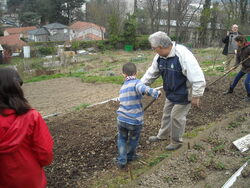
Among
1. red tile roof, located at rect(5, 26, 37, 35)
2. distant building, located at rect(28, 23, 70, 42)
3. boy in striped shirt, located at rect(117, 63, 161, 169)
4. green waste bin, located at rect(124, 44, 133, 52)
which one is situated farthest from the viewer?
Result: red tile roof, located at rect(5, 26, 37, 35)

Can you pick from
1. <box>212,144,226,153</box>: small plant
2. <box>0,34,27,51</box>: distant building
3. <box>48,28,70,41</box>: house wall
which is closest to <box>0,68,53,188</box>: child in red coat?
<box>212,144,226,153</box>: small plant

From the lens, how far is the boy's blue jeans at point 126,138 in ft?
11.2

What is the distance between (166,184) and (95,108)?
12.0 feet

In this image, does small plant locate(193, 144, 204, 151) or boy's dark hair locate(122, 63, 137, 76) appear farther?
small plant locate(193, 144, 204, 151)

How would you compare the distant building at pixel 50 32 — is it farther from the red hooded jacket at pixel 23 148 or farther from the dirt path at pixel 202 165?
the red hooded jacket at pixel 23 148

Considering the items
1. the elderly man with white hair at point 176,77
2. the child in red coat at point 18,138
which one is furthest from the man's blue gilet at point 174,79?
the child in red coat at point 18,138

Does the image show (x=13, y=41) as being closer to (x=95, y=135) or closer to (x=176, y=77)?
(x=95, y=135)

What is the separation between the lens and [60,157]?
4.08m

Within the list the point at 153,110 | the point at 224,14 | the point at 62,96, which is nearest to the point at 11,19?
the point at 224,14

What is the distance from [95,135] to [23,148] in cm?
274

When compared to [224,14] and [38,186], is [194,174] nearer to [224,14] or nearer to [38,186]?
[38,186]

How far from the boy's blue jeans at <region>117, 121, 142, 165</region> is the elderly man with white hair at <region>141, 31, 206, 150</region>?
62cm

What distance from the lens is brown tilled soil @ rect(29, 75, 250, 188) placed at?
3.66 metres

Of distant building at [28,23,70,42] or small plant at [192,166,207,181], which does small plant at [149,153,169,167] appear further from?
distant building at [28,23,70,42]
